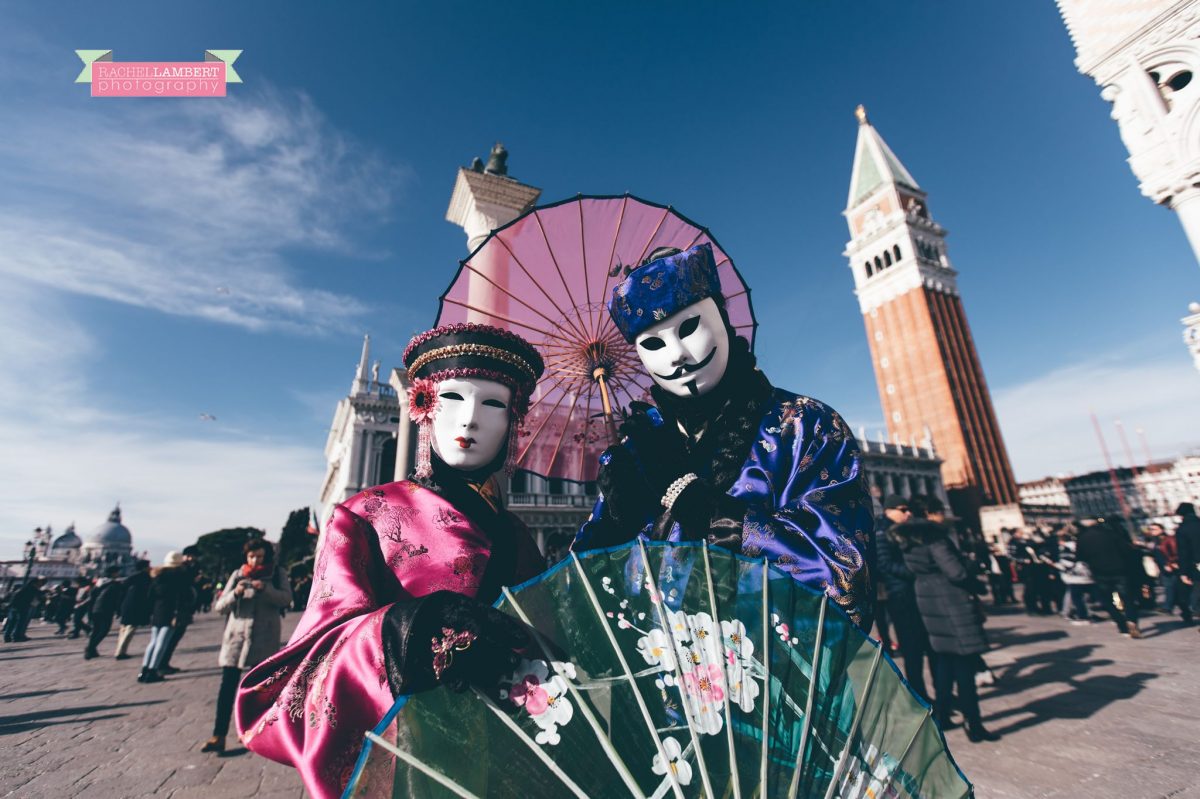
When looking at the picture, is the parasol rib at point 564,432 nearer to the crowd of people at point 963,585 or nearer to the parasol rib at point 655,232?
the parasol rib at point 655,232

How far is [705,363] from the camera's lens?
5.87 feet

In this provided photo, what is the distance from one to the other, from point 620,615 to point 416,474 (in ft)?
3.45

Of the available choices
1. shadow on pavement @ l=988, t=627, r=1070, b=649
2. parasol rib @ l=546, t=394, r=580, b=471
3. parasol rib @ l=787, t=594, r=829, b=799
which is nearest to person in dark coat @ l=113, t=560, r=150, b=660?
parasol rib @ l=546, t=394, r=580, b=471

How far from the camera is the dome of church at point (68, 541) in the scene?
75.8 meters

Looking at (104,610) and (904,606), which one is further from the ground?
(104,610)

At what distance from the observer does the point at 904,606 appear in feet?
15.2

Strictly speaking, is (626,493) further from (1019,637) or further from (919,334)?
(919,334)

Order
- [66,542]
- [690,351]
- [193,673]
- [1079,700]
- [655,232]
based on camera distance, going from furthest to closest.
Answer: [66,542]
[193,673]
[1079,700]
[655,232]
[690,351]

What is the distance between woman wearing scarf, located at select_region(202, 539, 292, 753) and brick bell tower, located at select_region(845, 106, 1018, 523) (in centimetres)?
4772

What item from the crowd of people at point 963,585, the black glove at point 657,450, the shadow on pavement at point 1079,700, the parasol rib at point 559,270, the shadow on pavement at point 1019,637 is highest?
the parasol rib at point 559,270

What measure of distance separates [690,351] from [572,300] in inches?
38.4

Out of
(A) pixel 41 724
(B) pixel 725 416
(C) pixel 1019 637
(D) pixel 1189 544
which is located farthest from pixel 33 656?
(D) pixel 1189 544

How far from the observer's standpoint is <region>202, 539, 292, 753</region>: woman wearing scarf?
14.4ft

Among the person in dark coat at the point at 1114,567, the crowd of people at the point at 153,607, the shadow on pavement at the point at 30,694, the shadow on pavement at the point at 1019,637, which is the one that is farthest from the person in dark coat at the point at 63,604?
the person in dark coat at the point at 1114,567
